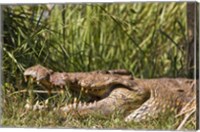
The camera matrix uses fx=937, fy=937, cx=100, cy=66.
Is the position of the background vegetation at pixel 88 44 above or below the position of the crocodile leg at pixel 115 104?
above

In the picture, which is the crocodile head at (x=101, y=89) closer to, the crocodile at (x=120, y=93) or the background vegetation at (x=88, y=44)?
the crocodile at (x=120, y=93)

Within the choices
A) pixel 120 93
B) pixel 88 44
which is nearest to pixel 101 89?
pixel 120 93

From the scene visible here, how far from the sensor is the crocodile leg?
7086 millimetres

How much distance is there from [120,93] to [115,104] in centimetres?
9

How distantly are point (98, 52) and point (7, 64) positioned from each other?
1.29 m

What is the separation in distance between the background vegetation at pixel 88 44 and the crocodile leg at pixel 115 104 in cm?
7

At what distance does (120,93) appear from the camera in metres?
7.10

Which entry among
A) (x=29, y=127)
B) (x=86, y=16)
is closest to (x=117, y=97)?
(x=29, y=127)

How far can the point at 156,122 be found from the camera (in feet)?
22.9

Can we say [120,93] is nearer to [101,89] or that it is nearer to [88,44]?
[101,89]

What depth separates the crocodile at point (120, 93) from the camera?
7.07 m

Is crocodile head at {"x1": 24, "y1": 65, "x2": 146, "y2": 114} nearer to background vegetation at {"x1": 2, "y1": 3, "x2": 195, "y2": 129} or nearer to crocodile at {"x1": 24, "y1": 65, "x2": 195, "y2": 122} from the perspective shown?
crocodile at {"x1": 24, "y1": 65, "x2": 195, "y2": 122}

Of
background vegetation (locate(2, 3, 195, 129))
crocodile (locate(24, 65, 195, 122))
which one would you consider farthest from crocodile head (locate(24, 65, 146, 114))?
background vegetation (locate(2, 3, 195, 129))

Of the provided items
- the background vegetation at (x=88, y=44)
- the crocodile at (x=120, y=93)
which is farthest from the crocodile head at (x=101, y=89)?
the background vegetation at (x=88, y=44)
